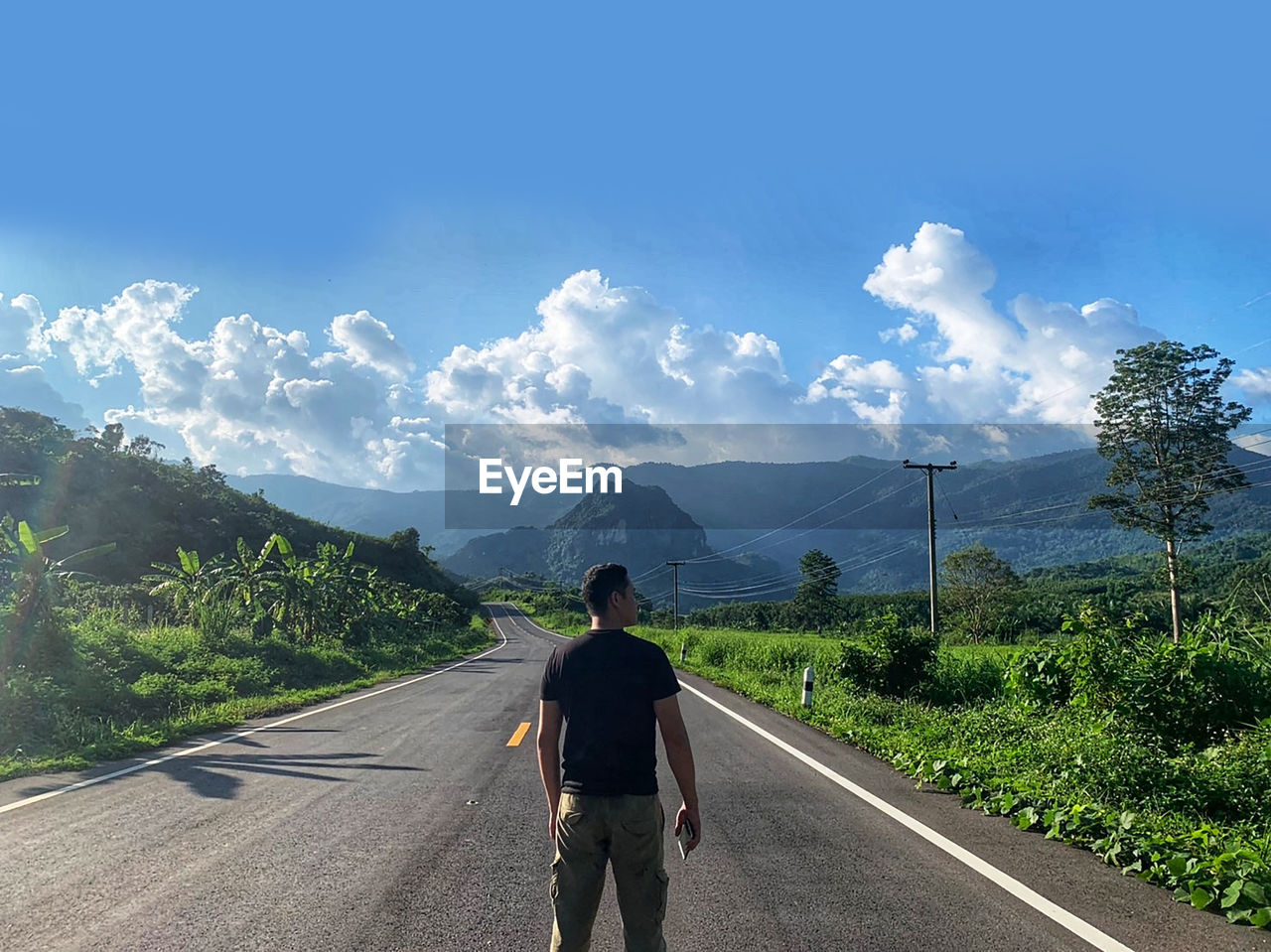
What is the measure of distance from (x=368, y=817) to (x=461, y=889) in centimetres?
208

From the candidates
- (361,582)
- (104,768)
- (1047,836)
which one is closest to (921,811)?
(1047,836)

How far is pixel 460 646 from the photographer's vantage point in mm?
48188

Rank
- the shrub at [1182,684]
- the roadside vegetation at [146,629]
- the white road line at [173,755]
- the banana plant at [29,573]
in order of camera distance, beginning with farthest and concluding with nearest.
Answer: the banana plant at [29,573], the roadside vegetation at [146,629], the shrub at [1182,684], the white road line at [173,755]

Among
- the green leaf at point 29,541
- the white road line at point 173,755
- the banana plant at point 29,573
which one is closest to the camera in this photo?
the white road line at point 173,755

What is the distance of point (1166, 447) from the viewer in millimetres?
47781

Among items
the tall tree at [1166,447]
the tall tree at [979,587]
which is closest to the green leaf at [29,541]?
the tall tree at [1166,447]

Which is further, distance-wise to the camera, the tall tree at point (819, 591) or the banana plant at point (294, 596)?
the tall tree at point (819, 591)

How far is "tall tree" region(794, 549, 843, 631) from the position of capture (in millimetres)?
94500

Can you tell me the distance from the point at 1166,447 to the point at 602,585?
54.8 meters

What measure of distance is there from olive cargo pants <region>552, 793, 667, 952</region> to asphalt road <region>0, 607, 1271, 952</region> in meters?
0.88

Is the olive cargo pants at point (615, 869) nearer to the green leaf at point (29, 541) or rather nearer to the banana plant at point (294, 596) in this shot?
the green leaf at point (29, 541)

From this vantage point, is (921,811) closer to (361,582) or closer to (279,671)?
(279,671)

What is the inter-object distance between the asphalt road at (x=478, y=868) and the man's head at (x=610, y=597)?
1.83 metres

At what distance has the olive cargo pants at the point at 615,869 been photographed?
329cm
